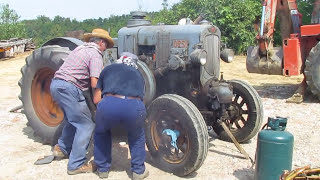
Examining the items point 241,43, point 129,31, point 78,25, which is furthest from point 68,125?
point 78,25

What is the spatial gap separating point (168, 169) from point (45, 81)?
2642 millimetres

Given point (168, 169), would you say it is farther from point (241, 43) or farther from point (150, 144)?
point (241, 43)

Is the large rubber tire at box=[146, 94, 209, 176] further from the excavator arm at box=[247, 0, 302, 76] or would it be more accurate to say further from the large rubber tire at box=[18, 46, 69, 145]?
the excavator arm at box=[247, 0, 302, 76]

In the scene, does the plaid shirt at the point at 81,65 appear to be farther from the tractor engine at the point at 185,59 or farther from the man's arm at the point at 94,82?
the tractor engine at the point at 185,59

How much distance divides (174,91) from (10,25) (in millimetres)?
22829

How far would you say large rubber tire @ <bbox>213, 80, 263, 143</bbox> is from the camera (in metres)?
5.74

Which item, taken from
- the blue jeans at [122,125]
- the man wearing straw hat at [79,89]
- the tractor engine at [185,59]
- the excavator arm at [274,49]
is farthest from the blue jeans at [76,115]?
the excavator arm at [274,49]

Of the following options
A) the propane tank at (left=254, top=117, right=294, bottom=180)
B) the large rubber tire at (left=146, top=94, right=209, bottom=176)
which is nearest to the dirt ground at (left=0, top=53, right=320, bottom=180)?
the large rubber tire at (left=146, top=94, right=209, bottom=176)


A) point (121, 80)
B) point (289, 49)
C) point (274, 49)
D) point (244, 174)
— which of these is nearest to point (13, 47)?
point (274, 49)

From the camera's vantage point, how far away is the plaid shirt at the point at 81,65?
4918mm

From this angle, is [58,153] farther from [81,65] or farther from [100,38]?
[100,38]

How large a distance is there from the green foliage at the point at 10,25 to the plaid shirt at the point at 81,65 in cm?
2206

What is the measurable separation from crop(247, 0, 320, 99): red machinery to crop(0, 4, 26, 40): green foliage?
788 inches

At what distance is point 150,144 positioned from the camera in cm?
499
